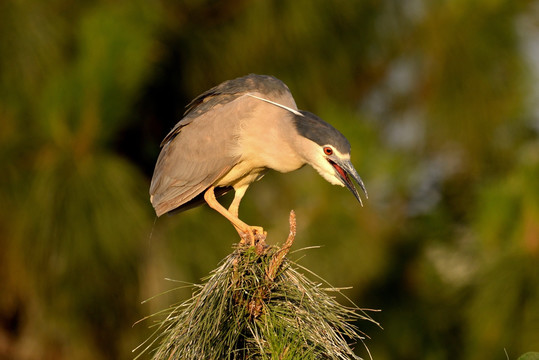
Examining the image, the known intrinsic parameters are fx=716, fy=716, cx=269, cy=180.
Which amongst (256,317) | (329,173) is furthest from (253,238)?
(329,173)

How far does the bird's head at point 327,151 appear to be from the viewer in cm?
289

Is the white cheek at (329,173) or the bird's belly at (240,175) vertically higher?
the white cheek at (329,173)

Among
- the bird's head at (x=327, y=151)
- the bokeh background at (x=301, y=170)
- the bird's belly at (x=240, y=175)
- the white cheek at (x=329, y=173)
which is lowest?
the bokeh background at (x=301, y=170)

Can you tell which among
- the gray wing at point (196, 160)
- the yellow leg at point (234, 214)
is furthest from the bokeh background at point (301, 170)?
the yellow leg at point (234, 214)

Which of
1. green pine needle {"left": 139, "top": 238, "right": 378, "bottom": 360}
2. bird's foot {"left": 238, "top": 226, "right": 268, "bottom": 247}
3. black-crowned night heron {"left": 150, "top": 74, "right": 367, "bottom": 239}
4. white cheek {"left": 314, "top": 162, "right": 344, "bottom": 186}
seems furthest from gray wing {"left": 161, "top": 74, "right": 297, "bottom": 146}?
green pine needle {"left": 139, "top": 238, "right": 378, "bottom": 360}

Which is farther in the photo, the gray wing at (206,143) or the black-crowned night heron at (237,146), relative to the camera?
the gray wing at (206,143)

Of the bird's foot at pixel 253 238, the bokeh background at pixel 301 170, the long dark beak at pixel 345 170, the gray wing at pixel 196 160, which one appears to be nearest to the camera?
the bird's foot at pixel 253 238

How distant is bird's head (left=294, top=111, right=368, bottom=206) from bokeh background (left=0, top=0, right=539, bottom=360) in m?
1.21

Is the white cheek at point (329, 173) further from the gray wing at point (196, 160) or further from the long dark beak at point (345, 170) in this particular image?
the gray wing at point (196, 160)

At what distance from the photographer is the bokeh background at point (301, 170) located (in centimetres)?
536

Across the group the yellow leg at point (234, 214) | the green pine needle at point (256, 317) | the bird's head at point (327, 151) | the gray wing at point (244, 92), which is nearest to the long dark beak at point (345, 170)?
the bird's head at point (327, 151)

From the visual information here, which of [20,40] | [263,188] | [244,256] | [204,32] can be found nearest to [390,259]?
[263,188]

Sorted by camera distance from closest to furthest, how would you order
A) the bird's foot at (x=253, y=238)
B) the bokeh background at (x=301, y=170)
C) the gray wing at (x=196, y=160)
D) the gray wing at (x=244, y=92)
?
1. the bird's foot at (x=253, y=238)
2. the gray wing at (x=196, y=160)
3. the gray wing at (x=244, y=92)
4. the bokeh background at (x=301, y=170)

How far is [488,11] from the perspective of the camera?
8336 millimetres
